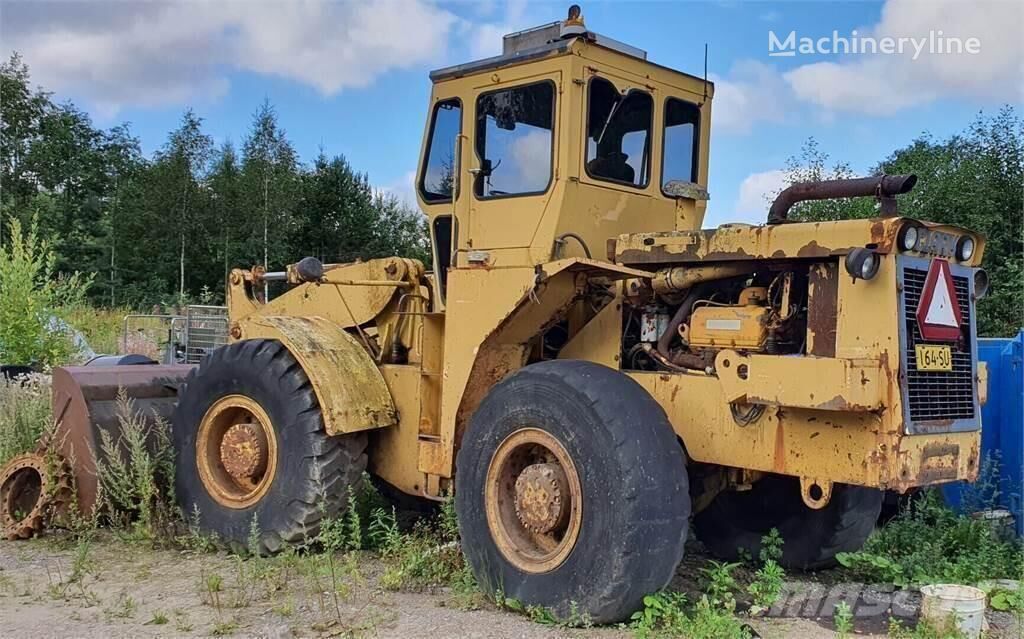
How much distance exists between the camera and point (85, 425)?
6602 mm

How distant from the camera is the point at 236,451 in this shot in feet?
20.5

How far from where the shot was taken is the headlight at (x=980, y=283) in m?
4.92

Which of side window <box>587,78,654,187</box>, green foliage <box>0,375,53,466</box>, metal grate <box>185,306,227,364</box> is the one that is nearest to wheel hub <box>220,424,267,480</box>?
green foliage <box>0,375,53,466</box>

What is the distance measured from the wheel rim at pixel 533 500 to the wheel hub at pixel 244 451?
1.89 metres

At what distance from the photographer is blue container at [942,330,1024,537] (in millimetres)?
6758

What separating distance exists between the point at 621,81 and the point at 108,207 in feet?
113

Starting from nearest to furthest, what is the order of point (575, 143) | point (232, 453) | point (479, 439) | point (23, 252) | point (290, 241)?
point (479, 439) < point (575, 143) < point (232, 453) < point (23, 252) < point (290, 241)

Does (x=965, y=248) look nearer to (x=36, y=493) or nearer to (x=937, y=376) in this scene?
(x=937, y=376)

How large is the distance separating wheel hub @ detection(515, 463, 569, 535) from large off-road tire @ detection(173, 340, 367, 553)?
5.04 ft

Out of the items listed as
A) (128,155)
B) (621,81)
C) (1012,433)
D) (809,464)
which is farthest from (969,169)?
(128,155)

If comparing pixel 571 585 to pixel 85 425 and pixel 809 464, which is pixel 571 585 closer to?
pixel 809 464

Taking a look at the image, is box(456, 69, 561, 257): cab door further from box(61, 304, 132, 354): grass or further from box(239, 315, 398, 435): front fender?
box(61, 304, 132, 354): grass

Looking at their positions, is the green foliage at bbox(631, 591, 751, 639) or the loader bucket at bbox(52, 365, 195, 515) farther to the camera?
the loader bucket at bbox(52, 365, 195, 515)

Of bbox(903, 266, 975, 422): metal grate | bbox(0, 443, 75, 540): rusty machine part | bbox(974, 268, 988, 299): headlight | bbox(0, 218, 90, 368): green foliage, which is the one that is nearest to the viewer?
bbox(903, 266, 975, 422): metal grate
